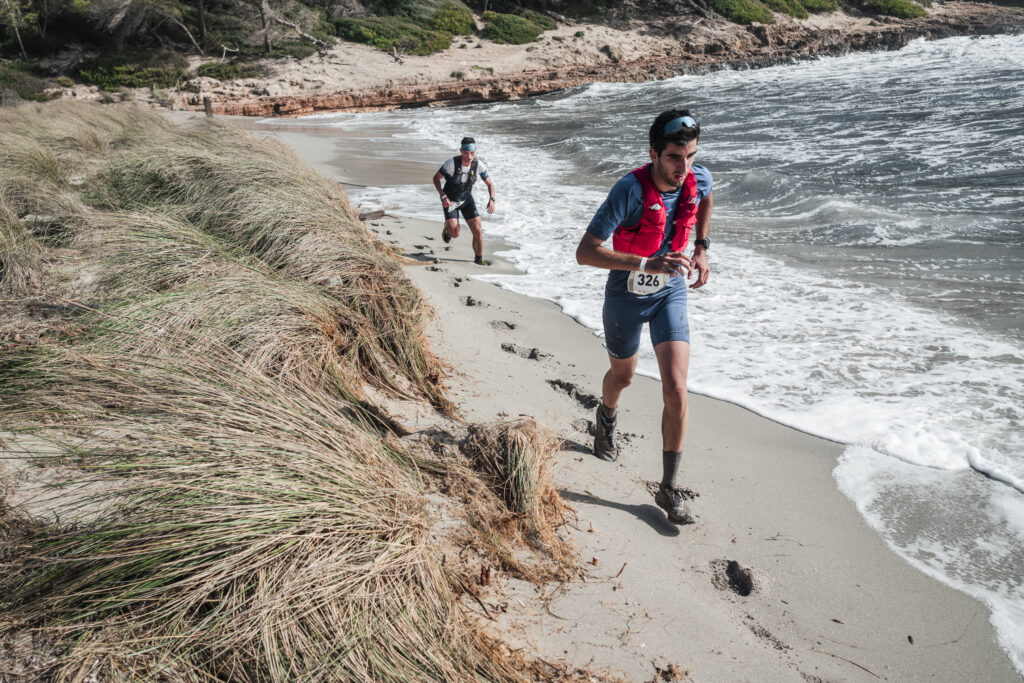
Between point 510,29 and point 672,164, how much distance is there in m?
43.6

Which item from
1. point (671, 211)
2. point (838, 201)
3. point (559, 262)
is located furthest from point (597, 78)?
point (671, 211)

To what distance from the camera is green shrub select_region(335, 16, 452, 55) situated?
126ft

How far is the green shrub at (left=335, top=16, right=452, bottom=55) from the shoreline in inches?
34.2

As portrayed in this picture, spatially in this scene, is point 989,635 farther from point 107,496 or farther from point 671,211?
point 107,496

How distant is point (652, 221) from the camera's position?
329cm

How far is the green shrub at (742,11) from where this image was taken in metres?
45.8

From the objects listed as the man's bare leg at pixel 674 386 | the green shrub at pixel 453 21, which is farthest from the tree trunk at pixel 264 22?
the man's bare leg at pixel 674 386

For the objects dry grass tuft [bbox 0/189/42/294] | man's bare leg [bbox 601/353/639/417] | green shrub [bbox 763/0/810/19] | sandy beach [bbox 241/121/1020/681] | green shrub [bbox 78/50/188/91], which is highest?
green shrub [bbox 763/0/810/19]

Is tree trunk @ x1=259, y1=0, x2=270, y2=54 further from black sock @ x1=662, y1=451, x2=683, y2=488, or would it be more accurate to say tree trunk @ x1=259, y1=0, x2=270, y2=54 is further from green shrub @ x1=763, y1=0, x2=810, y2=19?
black sock @ x1=662, y1=451, x2=683, y2=488

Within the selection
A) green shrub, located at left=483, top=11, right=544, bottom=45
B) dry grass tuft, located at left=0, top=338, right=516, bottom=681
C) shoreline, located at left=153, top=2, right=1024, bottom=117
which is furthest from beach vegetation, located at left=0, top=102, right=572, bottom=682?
green shrub, located at left=483, top=11, right=544, bottom=45

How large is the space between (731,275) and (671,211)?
4.41 meters

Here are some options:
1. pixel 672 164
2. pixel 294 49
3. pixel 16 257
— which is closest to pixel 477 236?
pixel 16 257

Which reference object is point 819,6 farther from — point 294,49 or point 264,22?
point 264,22

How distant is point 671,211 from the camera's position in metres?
3.35
